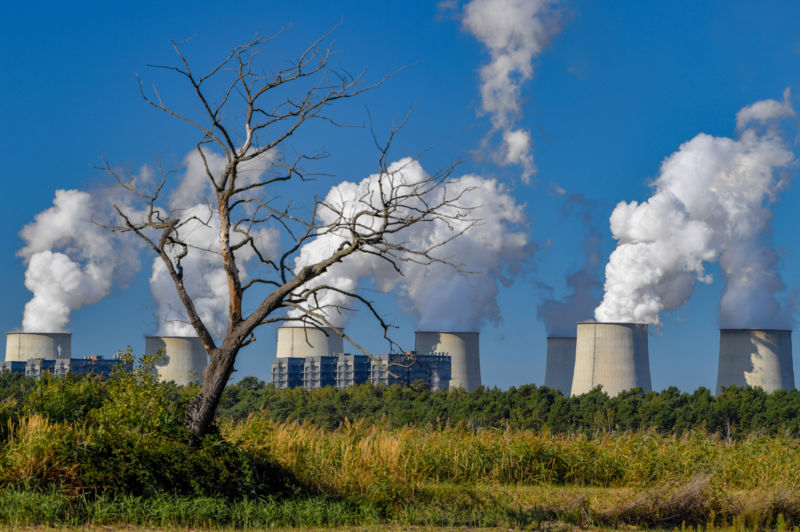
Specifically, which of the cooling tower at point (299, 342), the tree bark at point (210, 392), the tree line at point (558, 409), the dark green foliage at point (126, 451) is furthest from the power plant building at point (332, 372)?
the tree bark at point (210, 392)

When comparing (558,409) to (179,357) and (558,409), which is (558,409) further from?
(179,357)

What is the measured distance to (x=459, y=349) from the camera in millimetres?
60219

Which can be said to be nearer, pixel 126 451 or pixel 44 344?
pixel 126 451

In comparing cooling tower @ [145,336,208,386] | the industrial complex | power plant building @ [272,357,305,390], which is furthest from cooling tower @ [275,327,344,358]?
cooling tower @ [145,336,208,386]

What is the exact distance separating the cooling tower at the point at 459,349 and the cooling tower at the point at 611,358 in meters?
11.4

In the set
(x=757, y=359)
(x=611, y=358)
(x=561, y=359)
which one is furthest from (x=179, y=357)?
(x=757, y=359)

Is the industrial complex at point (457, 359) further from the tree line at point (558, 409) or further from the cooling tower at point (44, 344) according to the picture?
the tree line at point (558, 409)

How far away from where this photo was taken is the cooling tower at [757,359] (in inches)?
1873

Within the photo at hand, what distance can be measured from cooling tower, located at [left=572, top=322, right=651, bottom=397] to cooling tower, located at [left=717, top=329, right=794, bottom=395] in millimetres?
4120

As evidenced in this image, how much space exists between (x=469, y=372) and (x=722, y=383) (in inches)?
648

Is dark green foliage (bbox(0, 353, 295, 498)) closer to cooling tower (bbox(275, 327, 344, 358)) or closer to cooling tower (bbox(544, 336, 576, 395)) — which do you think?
cooling tower (bbox(275, 327, 344, 358))

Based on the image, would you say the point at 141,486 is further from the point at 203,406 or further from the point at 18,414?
the point at 18,414

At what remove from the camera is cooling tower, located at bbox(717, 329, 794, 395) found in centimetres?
4756

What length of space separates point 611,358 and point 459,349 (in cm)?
1387
